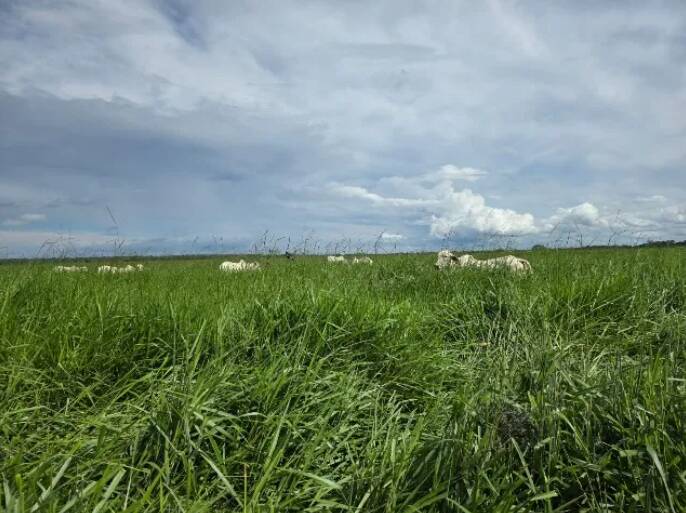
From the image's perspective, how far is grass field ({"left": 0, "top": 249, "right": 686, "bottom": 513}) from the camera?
246cm

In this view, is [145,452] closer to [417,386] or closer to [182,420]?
[182,420]

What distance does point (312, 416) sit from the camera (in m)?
3.17

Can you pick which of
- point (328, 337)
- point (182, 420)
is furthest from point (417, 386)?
point (182, 420)

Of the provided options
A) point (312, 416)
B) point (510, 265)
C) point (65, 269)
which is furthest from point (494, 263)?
point (65, 269)

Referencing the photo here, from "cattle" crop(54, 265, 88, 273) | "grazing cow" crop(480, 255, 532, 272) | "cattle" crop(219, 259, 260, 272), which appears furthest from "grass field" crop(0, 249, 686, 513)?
"cattle" crop(219, 259, 260, 272)

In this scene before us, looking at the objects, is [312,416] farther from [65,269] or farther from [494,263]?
[65,269]

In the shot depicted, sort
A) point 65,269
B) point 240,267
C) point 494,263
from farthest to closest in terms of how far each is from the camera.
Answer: point 240,267, point 494,263, point 65,269

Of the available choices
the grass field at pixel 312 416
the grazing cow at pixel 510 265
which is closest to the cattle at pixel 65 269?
the grass field at pixel 312 416

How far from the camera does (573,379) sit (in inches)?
128

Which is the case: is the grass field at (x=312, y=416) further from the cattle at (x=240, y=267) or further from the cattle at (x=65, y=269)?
the cattle at (x=240, y=267)

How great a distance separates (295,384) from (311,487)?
0.79 meters

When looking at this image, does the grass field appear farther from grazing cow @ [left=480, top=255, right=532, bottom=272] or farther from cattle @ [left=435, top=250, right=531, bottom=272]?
cattle @ [left=435, top=250, right=531, bottom=272]

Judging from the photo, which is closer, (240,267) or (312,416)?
(312,416)

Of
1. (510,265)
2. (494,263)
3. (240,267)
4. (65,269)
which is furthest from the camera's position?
(240,267)
